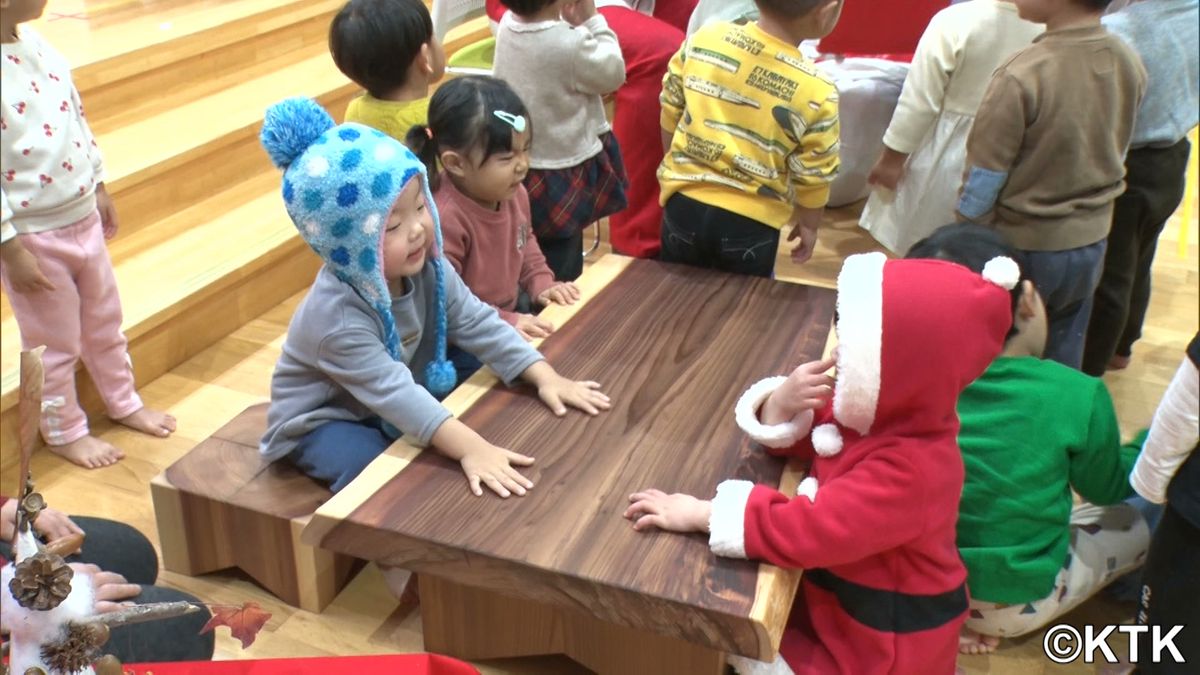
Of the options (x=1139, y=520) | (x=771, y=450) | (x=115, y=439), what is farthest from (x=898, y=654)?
(x=115, y=439)

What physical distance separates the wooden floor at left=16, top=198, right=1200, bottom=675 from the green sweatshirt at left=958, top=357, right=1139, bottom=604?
0.53 feet

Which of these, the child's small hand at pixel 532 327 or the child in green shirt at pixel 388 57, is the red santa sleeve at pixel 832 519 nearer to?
the child's small hand at pixel 532 327

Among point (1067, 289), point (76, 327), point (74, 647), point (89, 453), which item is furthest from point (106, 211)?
point (1067, 289)

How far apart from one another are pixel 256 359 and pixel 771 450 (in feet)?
3.91

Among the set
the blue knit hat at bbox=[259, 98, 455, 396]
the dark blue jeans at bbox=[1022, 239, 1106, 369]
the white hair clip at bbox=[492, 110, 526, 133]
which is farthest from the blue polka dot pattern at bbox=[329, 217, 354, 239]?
the dark blue jeans at bbox=[1022, 239, 1106, 369]

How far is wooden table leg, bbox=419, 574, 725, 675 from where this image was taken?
1.25 meters

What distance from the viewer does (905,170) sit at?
195cm

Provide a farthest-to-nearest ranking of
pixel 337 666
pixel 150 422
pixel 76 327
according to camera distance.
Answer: pixel 150 422 < pixel 76 327 < pixel 337 666

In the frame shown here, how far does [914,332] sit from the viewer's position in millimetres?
1027

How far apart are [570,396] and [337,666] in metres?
0.61

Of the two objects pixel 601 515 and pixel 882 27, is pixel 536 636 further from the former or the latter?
pixel 882 27

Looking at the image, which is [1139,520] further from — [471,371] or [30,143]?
[30,143]

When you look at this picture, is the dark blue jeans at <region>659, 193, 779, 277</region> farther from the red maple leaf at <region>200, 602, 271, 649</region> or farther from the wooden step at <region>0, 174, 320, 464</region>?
the red maple leaf at <region>200, 602, 271, 649</region>

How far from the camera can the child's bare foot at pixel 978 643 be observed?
1444 millimetres
